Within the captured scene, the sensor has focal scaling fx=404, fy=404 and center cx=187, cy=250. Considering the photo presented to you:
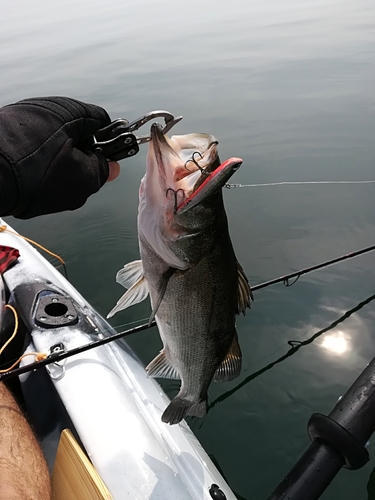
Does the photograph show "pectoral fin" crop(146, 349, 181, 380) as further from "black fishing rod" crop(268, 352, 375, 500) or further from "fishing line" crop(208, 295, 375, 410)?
"fishing line" crop(208, 295, 375, 410)

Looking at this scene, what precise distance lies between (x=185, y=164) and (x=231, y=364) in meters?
1.00

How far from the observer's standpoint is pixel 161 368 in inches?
78.0

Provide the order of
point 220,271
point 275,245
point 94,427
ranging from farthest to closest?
point 275,245 < point 94,427 < point 220,271

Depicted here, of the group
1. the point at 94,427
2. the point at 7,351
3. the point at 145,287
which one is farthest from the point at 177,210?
the point at 7,351

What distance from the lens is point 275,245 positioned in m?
5.14

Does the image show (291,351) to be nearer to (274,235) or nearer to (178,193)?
(274,235)

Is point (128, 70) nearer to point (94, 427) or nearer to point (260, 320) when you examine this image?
point (260, 320)

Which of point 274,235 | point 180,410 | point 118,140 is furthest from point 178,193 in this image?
point 274,235

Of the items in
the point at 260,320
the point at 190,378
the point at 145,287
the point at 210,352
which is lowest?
the point at 260,320

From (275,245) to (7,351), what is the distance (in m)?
3.35

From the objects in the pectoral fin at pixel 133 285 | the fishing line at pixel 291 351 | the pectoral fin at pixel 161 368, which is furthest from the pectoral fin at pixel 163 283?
the fishing line at pixel 291 351

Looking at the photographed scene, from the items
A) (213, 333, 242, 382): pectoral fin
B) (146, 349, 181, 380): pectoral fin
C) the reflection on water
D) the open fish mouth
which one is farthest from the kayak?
the reflection on water

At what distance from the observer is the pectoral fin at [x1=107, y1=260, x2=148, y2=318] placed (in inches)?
67.9

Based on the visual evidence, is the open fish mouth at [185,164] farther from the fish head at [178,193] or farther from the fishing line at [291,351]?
the fishing line at [291,351]
